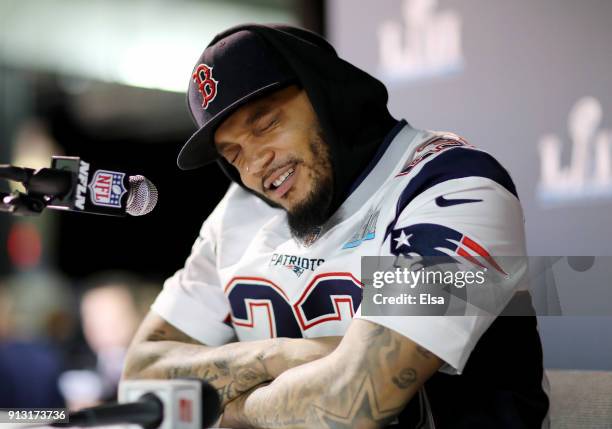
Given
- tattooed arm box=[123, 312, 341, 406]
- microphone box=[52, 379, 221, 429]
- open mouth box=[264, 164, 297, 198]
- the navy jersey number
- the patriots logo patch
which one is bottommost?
tattooed arm box=[123, 312, 341, 406]

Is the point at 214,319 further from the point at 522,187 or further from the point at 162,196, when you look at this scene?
the point at 162,196

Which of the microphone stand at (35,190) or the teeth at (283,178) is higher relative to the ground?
the microphone stand at (35,190)

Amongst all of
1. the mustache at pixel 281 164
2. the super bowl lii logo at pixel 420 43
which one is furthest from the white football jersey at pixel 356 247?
the super bowl lii logo at pixel 420 43

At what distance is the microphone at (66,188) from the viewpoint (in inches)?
55.0

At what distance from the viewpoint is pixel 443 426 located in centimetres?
176

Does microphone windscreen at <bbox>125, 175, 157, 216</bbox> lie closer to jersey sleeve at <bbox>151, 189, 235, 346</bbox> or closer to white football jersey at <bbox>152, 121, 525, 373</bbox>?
white football jersey at <bbox>152, 121, 525, 373</bbox>

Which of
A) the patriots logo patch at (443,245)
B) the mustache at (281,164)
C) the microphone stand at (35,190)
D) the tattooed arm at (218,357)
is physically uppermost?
the microphone stand at (35,190)

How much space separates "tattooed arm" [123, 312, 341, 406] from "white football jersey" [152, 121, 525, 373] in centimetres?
7

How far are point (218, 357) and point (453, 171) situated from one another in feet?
2.32

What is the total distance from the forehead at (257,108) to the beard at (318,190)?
11 cm

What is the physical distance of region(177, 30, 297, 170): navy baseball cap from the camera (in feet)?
6.55

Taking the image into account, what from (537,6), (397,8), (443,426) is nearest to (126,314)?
(397,8)

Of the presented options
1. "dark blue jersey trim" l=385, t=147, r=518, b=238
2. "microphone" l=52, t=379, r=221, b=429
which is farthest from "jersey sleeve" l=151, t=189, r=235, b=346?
"microphone" l=52, t=379, r=221, b=429

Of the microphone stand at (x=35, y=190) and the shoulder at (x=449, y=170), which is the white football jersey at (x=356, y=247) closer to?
the shoulder at (x=449, y=170)
